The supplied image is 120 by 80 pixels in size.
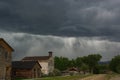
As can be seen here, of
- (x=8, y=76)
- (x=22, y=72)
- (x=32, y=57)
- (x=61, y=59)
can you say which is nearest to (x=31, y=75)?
(x=22, y=72)

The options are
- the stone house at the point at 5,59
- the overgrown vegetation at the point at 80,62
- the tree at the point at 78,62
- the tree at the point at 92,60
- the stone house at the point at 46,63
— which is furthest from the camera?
the tree at the point at 92,60

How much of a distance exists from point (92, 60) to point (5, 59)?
84680mm

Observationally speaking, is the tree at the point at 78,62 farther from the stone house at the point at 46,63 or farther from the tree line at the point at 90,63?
the stone house at the point at 46,63

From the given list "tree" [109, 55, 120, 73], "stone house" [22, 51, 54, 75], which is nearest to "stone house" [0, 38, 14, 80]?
"stone house" [22, 51, 54, 75]

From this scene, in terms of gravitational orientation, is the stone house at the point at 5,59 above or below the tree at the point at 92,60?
below

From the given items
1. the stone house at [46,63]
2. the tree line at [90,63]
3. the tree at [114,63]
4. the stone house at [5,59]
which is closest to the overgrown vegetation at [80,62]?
the tree line at [90,63]

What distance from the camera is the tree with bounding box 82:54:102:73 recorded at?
13732 centimetres

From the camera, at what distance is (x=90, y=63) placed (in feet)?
456

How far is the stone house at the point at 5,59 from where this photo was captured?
59.1m

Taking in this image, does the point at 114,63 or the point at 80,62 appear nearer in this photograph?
the point at 114,63

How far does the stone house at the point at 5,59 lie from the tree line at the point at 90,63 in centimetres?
6518

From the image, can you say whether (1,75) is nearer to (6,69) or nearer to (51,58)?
(6,69)

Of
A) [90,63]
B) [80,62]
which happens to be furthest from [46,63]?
[90,63]

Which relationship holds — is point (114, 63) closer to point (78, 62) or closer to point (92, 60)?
point (92, 60)
